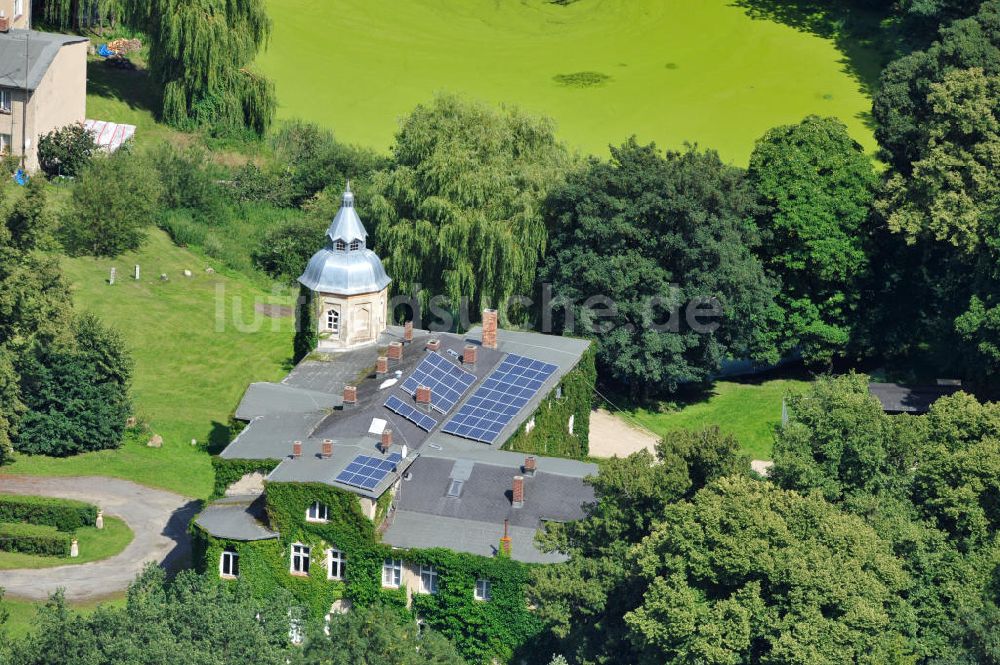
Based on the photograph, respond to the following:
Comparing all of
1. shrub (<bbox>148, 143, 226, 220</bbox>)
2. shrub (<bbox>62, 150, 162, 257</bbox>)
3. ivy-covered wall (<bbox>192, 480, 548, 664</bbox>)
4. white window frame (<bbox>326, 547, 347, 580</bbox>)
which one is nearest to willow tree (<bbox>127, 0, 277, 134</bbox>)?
shrub (<bbox>148, 143, 226, 220</bbox>)

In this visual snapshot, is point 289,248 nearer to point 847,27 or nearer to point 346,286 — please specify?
point 346,286

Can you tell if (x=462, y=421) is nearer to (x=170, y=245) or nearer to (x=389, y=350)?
(x=389, y=350)

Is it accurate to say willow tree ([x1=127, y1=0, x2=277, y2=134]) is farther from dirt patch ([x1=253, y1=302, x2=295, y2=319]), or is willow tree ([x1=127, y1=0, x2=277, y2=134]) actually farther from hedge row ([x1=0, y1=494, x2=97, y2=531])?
hedge row ([x1=0, y1=494, x2=97, y2=531])

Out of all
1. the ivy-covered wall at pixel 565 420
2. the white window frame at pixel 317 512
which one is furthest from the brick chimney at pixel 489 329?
the white window frame at pixel 317 512

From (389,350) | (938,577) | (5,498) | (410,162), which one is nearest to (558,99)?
(410,162)

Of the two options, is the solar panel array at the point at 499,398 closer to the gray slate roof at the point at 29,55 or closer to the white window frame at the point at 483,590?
the white window frame at the point at 483,590
